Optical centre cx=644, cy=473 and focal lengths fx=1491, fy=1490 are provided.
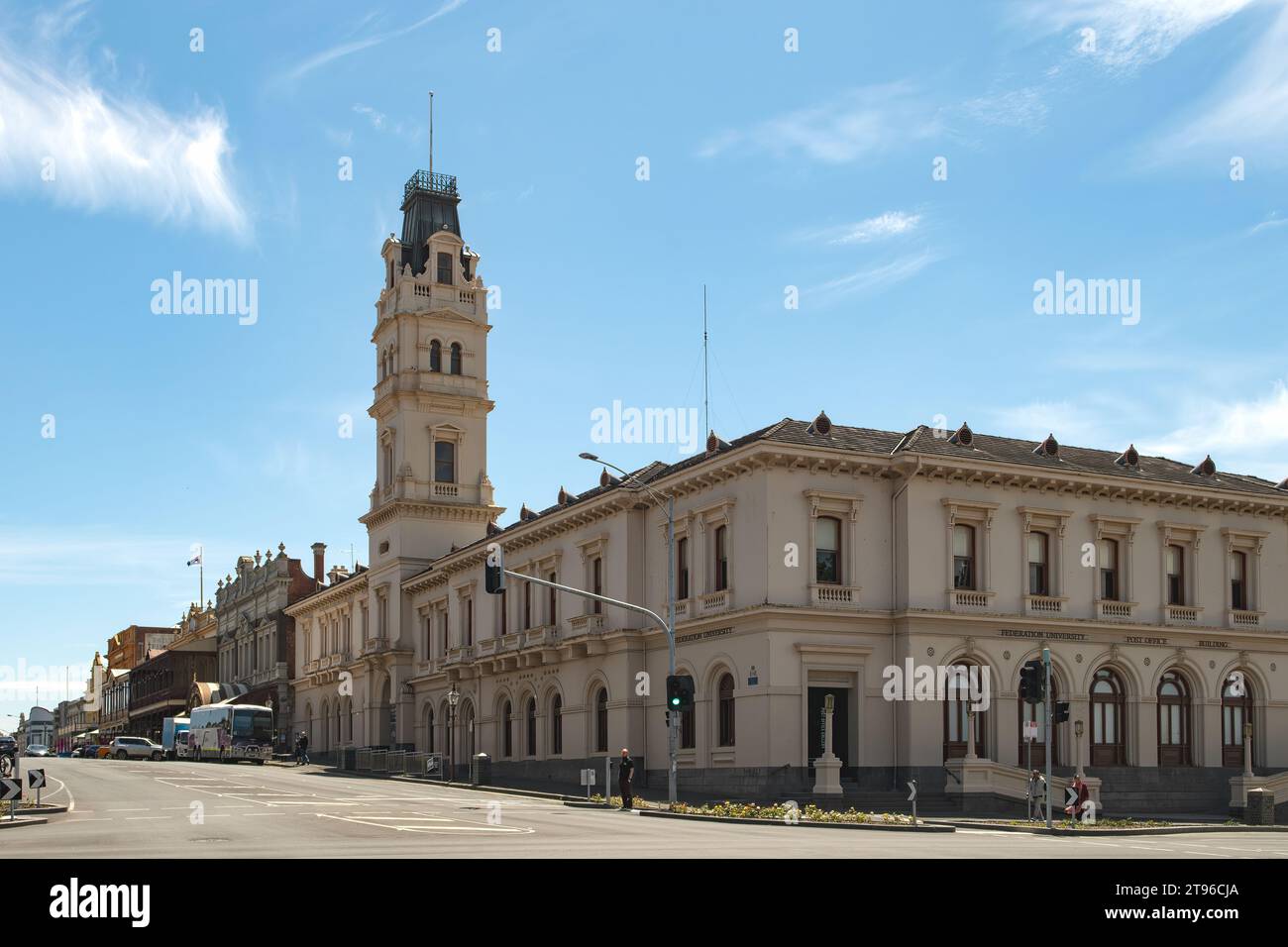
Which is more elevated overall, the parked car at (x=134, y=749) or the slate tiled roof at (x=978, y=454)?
the slate tiled roof at (x=978, y=454)

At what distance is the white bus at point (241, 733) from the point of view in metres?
79.6

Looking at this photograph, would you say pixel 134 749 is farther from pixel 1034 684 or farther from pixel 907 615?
pixel 1034 684

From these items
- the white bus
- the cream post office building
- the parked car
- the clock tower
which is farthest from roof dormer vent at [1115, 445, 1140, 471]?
the parked car

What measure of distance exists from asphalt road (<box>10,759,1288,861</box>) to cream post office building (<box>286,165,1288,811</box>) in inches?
272

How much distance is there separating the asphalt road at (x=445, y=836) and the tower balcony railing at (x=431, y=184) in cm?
3974

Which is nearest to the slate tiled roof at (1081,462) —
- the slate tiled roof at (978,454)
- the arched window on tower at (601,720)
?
the slate tiled roof at (978,454)

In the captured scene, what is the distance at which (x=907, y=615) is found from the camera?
136 feet

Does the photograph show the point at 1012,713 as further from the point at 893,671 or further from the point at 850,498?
the point at 850,498

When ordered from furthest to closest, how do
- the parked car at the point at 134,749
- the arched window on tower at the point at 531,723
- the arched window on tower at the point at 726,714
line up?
the parked car at the point at 134,749
the arched window on tower at the point at 531,723
the arched window on tower at the point at 726,714

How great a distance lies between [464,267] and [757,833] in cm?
4899

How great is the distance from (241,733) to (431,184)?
102ft

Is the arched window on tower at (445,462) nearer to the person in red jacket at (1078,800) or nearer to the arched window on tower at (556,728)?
the arched window on tower at (556,728)

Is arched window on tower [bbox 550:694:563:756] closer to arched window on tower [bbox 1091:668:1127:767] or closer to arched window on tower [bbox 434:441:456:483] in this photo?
arched window on tower [bbox 1091:668:1127:767]
